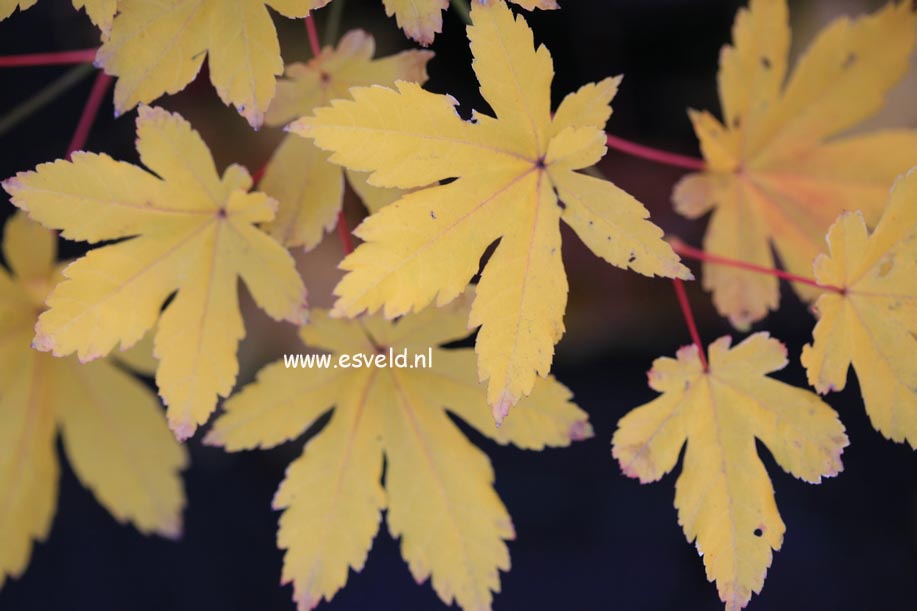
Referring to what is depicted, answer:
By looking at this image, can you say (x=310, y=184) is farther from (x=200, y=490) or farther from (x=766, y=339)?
(x=200, y=490)

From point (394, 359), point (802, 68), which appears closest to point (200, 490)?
point (394, 359)

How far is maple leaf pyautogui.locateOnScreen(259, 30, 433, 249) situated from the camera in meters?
0.69

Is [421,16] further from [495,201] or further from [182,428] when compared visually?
[182,428]

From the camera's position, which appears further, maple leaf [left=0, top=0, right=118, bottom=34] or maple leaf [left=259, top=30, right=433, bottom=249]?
maple leaf [left=259, top=30, right=433, bottom=249]

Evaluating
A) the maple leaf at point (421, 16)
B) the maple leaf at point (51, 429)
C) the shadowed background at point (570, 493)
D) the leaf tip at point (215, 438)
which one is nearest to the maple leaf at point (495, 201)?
the maple leaf at point (421, 16)

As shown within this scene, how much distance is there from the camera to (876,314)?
66cm

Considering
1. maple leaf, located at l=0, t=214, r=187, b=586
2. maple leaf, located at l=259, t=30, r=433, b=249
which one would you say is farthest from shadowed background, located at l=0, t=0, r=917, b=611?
maple leaf, located at l=259, t=30, r=433, b=249

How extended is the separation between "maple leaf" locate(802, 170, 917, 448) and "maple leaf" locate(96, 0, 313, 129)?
52cm

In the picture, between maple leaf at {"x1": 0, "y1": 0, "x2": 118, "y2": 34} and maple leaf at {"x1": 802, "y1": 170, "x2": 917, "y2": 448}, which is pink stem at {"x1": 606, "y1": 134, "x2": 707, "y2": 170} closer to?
maple leaf at {"x1": 802, "y1": 170, "x2": 917, "y2": 448}

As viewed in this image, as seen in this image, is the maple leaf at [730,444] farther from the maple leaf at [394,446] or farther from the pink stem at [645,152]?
the pink stem at [645,152]

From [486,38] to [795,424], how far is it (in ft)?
1.47

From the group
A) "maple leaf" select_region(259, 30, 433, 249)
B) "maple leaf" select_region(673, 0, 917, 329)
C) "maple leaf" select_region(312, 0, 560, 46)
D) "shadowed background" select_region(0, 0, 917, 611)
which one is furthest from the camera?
"shadowed background" select_region(0, 0, 917, 611)

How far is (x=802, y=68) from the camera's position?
86 cm

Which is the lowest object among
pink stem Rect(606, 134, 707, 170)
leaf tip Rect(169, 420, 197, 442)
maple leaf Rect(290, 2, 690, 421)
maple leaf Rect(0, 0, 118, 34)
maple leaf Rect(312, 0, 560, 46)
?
leaf tip Rect(169, 420, 197, 442)
